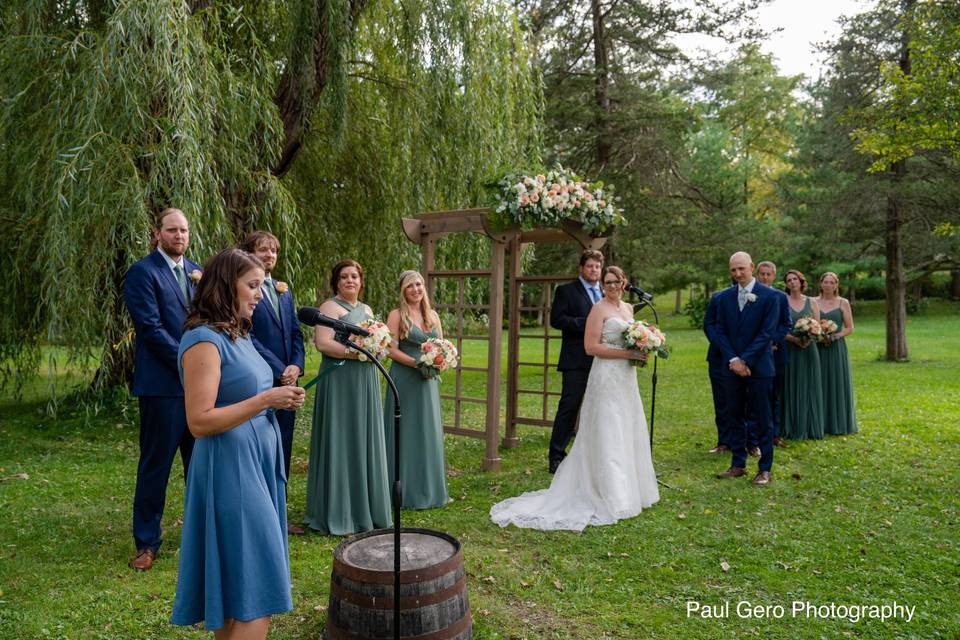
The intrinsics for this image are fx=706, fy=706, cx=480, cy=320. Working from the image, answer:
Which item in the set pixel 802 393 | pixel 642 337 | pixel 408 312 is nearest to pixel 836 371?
pixel 802 393

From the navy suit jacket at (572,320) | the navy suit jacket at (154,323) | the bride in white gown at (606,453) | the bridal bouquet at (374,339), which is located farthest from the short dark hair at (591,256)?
the navy suit jacket at (154,323)

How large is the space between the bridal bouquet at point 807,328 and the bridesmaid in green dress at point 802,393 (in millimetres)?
136

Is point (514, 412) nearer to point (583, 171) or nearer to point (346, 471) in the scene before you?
point (346, 471)

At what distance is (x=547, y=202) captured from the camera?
7047 millimetres

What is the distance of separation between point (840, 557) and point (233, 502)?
4161 mm

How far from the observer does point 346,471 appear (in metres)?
5.30

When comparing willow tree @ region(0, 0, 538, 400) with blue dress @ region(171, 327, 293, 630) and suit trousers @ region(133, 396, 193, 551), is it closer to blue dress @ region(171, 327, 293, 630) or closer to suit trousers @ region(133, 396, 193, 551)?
suit trousers @ region(133, 396, 193, 551)

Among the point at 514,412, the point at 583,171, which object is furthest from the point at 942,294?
the point at 514,412

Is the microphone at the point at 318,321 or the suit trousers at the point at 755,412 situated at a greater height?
the microphone at the point at 318,321

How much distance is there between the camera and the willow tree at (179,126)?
631cm

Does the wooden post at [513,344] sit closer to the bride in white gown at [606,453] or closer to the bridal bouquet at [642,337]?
the bride in white gown at [606,453]

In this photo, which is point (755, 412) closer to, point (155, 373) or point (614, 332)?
point (614, 332)

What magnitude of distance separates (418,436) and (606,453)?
159 centimetres

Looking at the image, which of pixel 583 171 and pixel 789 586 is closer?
pixel 789 586
